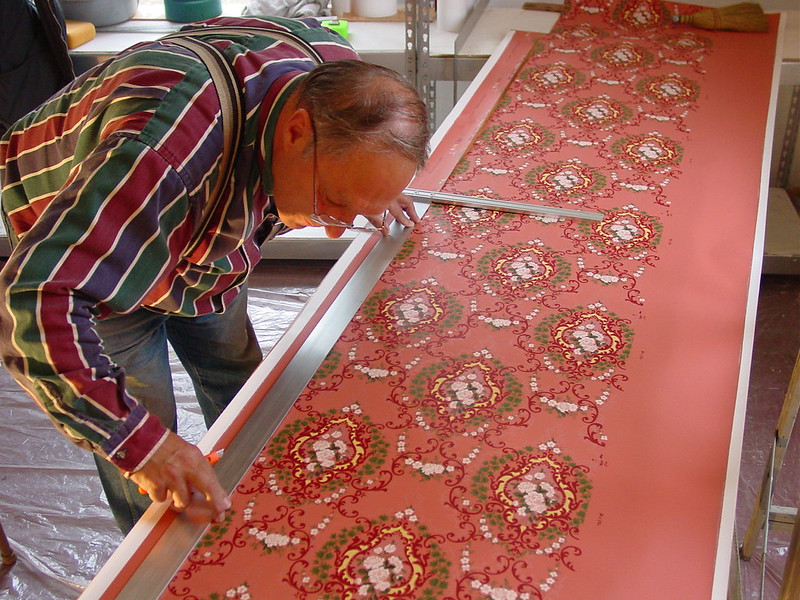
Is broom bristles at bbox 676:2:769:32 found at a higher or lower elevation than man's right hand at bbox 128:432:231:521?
higher

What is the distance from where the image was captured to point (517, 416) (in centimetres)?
113

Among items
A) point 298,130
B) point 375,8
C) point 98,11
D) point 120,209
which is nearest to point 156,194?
point 120,209

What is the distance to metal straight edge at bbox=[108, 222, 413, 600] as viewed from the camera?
0.93 m

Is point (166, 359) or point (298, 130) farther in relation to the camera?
point (166, 359)

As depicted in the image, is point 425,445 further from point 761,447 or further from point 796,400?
point 761,447

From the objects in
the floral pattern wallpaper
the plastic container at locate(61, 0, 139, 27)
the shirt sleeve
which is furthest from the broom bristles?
the plastic container at locate(61, 0, 139, 27)

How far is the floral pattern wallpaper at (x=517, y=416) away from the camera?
93cm

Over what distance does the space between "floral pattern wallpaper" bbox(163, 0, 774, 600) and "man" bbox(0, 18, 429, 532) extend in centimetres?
15

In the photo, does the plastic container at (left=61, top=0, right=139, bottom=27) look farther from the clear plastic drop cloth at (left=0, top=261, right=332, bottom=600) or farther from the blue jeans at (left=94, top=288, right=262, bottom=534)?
the blue jeans at (left=94, top=288, right=262, bottom=534)

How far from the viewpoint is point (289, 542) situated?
0.95 meters

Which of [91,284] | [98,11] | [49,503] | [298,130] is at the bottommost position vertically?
[49,503]

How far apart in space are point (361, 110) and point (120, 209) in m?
0.33

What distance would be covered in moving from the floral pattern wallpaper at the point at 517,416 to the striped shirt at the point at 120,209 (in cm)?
23

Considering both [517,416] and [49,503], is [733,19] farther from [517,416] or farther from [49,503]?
[49,503]
